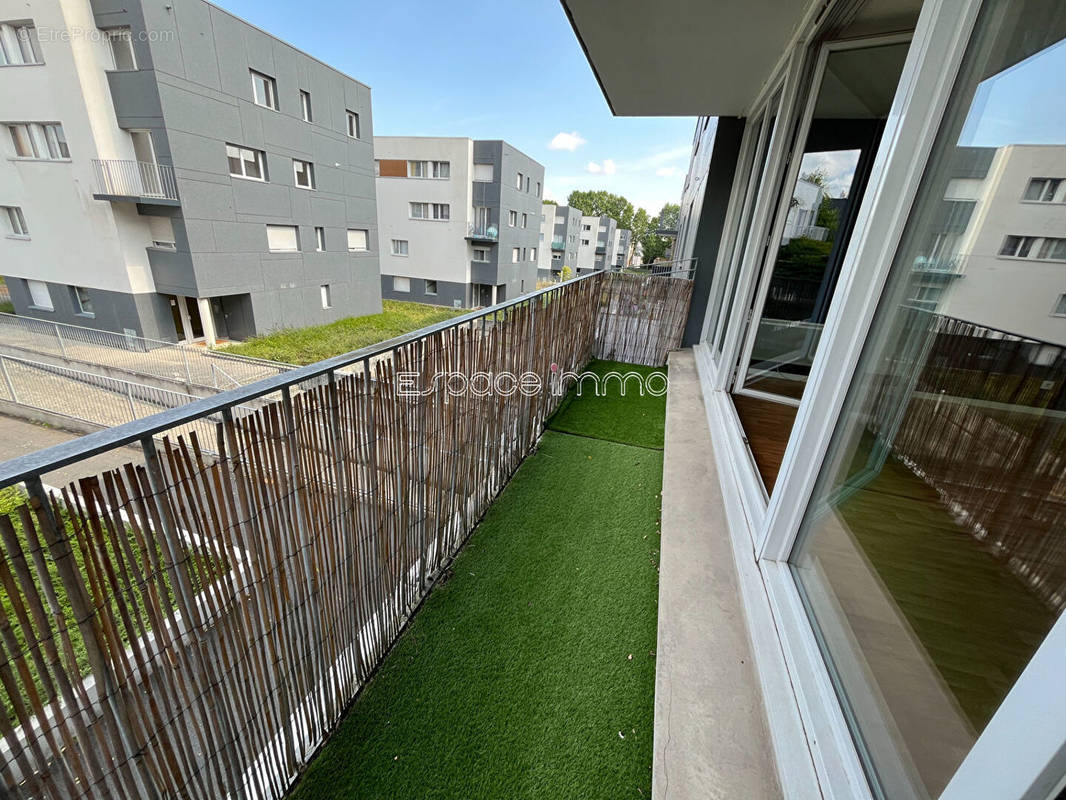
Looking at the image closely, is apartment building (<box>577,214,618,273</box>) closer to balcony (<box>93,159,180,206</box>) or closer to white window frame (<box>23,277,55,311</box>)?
balcony (<box>93,159,180,206</box>)

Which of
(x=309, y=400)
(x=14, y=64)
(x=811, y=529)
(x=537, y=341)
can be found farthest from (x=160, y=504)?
(x=14, y=64)

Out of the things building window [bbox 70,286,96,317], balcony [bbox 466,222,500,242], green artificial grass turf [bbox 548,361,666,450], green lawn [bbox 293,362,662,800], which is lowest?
building window [bbox 70,286,96,317]

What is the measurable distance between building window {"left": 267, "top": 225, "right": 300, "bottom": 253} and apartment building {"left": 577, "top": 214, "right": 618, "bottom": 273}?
99.5ft

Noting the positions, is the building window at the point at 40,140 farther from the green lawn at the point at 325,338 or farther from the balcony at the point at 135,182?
the green lawn at the point at 325,338

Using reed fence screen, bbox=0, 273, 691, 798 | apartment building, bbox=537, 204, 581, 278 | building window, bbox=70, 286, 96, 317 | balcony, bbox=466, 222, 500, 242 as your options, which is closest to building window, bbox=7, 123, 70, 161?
building window, bbox=70, 286, 96, 317

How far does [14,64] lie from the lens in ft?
28.5

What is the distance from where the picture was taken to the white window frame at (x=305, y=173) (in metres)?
11.5

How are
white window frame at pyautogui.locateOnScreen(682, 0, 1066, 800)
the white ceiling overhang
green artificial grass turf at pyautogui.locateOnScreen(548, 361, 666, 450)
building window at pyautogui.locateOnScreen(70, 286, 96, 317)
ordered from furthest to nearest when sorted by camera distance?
building window at pyautogui.locateOnScreen(70, 286, 96, 317) < green artificial grass turf at pyautogui.locateOnScreen(548, 361, 666, 450) < the white ceiling overhang < white window frame at pyautogui.locateOnScreen(682, 0, 1066, 800)

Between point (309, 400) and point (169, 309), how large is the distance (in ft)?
43.5

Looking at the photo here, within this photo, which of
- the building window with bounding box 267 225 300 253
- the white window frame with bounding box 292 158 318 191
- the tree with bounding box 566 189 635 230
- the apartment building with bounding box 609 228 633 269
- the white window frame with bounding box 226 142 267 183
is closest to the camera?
the white window frame with bounding box 226 142 267 183

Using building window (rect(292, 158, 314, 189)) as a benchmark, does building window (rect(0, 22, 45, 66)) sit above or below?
above

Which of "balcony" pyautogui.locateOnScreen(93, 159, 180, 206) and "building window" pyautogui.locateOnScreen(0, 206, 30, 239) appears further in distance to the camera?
"building window" pyautogui.locateOnScreen(0, 206, 30, 239)

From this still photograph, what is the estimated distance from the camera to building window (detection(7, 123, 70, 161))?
29.7 ft

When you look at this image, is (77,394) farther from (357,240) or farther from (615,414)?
(357,240)
